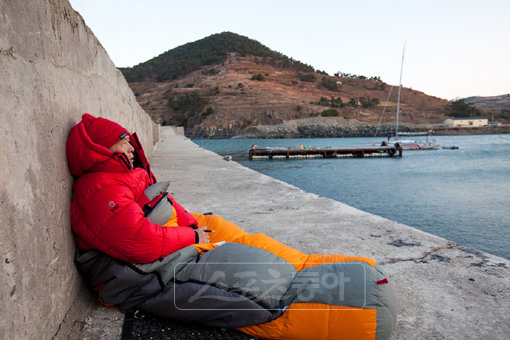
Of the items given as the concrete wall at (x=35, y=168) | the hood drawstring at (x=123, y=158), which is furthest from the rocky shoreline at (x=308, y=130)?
the concrete wall at (x=35, y=168)

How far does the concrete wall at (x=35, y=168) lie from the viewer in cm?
105

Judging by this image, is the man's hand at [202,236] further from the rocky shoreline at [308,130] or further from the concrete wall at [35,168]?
the rocky shoreline at [308,130]

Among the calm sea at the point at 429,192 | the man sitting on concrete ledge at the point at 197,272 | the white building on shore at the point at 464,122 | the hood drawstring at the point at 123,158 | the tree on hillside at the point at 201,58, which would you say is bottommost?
the calm sea at the point at 429,192

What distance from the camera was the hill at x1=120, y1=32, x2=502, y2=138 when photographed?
7069 centimetres

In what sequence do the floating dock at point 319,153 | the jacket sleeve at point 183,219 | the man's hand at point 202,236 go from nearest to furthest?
1. the man's hand at point 202,236
2. the jacket sleeve at point 183,219
3. the floating dock at point 319,153

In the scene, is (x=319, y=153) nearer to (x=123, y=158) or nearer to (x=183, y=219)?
(x=183, y=219)

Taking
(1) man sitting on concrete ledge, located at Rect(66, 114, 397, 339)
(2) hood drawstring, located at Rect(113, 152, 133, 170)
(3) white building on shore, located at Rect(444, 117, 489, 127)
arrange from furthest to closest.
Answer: (3) white building on shore, located at Rect(444, 117, 489, 127) < (2) hood drawstring, located at Rect(113, 152, 133, 170) < (1) man sitting on concrete ledge, located at Rect(66, 114, 397, 339)

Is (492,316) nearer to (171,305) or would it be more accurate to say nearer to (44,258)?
(171,305)

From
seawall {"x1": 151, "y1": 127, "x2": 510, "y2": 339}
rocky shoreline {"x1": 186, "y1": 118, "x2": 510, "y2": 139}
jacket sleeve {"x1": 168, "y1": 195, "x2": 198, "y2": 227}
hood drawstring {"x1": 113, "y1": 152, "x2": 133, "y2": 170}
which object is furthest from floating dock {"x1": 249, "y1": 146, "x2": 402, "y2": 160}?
rocky shoreline {"x1": 186, "y1": 118, "x2": 510, "y2": 139}

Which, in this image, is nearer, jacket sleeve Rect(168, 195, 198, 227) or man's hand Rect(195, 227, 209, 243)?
man's hand Rect(195, 227, 209, 243)

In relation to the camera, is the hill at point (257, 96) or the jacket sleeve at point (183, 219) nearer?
the jacket sleeve at point (183, 219)

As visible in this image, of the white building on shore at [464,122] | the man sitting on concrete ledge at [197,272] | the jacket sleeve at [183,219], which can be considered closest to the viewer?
the man sitting on concrete ledge at [197,272]

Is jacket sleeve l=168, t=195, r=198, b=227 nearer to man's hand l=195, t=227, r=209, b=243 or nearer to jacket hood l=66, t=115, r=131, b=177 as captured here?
man's hand l=195, t=227, r=209, b=243

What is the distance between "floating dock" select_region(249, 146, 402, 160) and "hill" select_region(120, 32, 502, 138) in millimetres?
37539
